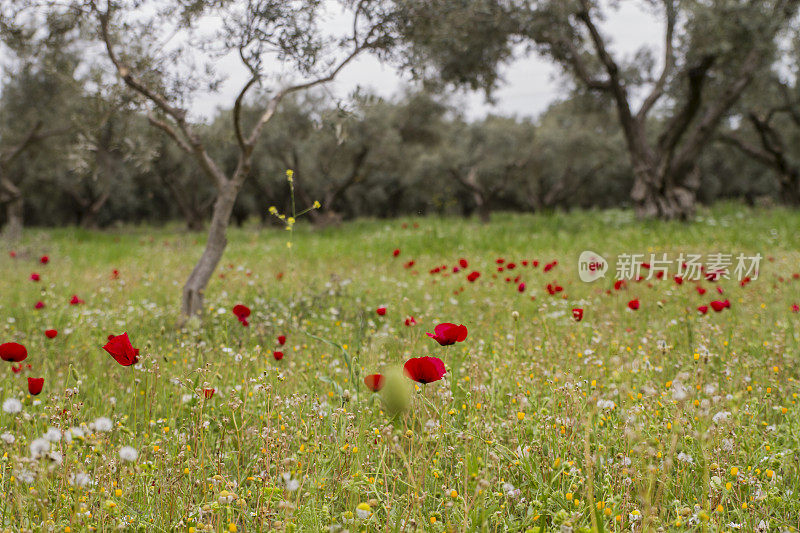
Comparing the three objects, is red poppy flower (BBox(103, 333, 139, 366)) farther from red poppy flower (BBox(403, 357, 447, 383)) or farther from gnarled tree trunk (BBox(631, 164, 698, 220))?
gnarled tree trunk (BBox(631, 164, 698, 220))

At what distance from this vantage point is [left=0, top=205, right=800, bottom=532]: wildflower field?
225 cm

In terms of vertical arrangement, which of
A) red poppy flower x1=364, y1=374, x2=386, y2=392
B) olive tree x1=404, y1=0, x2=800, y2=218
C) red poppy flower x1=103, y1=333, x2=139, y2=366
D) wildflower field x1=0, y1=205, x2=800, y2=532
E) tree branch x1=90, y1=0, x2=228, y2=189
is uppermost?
olive tree x1=404, y1=0, x2=800, y2=218

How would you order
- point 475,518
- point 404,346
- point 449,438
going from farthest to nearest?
1. point 404,346
2. point 449,438
3. point 475,518

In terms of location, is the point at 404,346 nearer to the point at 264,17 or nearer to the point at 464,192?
the point at 264,17

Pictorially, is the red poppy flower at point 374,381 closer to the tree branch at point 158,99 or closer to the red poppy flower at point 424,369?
the red poppy flower at point 424,369

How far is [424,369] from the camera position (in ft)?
6.94

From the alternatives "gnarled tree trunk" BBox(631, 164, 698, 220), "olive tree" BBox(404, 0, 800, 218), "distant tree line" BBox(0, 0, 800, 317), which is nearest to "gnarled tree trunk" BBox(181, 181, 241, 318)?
"distant tree line" BBox(0, 0, 800, 317)

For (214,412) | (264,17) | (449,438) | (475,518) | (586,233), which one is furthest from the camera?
(586,233)

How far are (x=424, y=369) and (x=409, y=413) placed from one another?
2.79ft

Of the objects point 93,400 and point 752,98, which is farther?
point 752,98

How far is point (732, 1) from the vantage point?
46.2 feet

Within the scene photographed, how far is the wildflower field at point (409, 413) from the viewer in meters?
2.25

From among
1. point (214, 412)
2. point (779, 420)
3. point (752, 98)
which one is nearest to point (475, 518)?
point (214, 412)

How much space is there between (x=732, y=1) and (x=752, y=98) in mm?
8818
